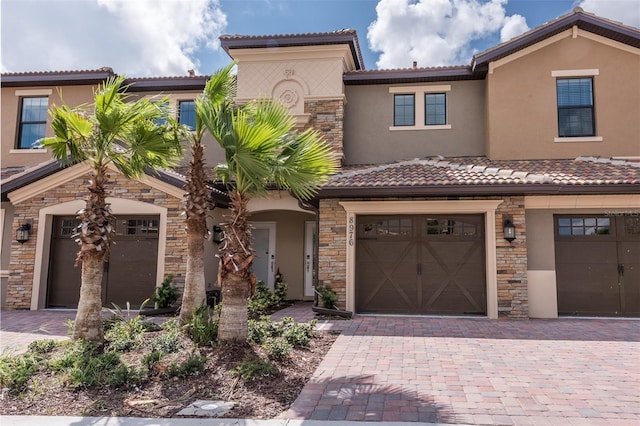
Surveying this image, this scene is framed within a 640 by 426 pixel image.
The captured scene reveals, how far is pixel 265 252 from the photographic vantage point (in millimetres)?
14930

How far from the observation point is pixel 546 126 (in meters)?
12.9

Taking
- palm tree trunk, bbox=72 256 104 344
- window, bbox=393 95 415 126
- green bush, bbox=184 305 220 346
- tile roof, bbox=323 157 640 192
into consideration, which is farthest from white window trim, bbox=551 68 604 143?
palm tree trunk, bbox=72 256 104 344

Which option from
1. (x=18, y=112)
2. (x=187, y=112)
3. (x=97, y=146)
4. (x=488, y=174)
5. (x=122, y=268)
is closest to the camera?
(x=97, y=146)

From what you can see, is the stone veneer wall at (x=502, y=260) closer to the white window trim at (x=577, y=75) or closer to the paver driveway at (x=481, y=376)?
the paver driveway at (x=481, y=376)

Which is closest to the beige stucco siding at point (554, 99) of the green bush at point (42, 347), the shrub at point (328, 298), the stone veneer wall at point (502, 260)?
the stone veneer wall at point (502, 260)

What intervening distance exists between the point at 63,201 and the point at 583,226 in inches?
543

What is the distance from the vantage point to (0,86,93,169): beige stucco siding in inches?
594

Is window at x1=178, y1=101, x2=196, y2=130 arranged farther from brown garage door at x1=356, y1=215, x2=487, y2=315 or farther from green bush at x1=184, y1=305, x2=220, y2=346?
green bush at x1=184, y1=305, x2=220, y2=346

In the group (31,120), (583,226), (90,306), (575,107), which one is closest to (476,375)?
(90,306)

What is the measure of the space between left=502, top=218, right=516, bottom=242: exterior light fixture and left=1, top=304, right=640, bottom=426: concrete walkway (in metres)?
2.09

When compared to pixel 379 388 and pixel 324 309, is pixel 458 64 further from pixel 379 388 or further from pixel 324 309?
pixel 379 388

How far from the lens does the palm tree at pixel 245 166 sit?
662 centimetres

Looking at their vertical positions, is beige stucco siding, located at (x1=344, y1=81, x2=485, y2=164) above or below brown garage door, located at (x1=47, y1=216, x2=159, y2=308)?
above

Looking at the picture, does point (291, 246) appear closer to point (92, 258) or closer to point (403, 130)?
point (403, 130)
